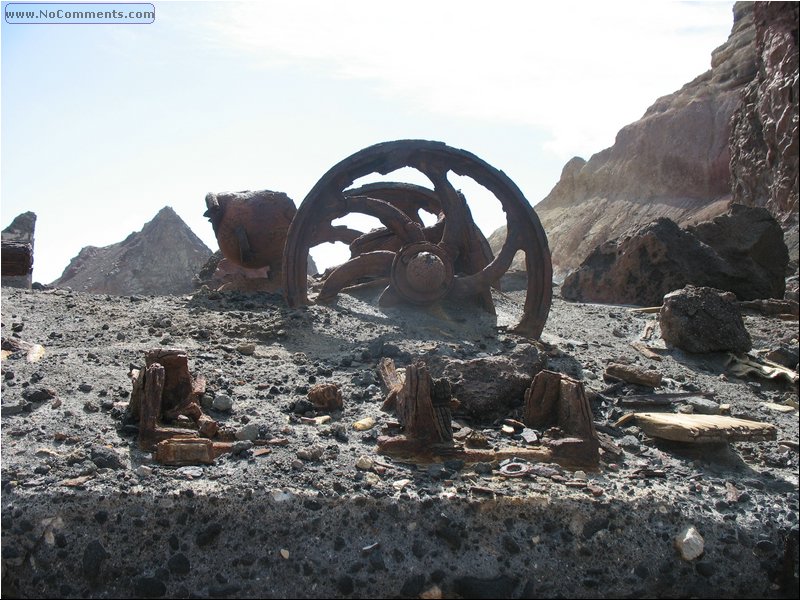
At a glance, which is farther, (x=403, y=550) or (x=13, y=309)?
(x=13, y=309)

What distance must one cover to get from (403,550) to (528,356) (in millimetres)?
1682

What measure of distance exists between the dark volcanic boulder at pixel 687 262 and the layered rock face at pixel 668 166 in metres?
8.34

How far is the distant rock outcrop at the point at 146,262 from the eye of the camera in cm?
1337

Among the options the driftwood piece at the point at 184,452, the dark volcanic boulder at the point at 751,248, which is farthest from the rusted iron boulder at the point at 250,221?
the dark volcanic boulder at the point at 751,248

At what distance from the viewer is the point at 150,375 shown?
305cm

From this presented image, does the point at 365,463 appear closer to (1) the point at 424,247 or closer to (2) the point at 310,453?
(2) the point at 310,453

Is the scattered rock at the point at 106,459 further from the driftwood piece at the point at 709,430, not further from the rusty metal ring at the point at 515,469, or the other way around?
the driftwood piece at the point at 709,430

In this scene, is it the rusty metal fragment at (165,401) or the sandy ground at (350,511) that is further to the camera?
the rusty metal fragment at (165,401)

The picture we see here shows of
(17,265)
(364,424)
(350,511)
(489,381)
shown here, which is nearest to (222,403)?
(364,424)

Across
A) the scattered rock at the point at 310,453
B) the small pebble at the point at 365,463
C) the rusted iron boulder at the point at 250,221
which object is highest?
the rusted iron boulder at the point at 250,221

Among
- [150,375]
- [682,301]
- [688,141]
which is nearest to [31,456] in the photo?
[150,375]

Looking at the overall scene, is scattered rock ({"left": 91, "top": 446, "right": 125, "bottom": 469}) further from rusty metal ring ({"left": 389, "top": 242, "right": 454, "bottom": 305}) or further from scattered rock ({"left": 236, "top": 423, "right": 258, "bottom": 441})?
rusty metal ring ({"left": 389, "top": 242, "right": 454, "bottom": 305})

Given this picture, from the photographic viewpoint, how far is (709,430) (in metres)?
3.09

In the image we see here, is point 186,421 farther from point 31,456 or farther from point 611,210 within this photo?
point 611,210
